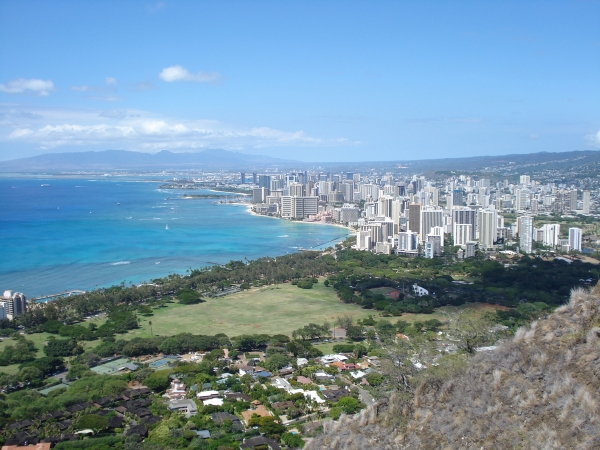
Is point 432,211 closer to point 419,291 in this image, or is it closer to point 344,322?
point 419,291

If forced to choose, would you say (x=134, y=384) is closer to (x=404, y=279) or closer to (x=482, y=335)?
(x=482, y=335)

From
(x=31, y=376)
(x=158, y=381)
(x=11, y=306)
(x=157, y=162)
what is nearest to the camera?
(x=158, y=381)

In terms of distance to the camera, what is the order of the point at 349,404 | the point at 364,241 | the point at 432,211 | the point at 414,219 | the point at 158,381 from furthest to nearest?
the point at 414,219 < the point at 432,211 < the point at 364,241 < the point at 158,381 < the point at 349,404

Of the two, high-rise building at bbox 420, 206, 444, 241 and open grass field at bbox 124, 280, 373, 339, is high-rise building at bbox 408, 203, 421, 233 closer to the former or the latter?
high-rise building at bbox 420, 206, 444, 241

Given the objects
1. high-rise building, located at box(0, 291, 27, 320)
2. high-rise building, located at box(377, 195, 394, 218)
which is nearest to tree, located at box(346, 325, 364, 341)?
high-rise building, located at box(0, 291, 27, 320)

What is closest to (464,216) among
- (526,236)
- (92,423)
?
(526,236)
